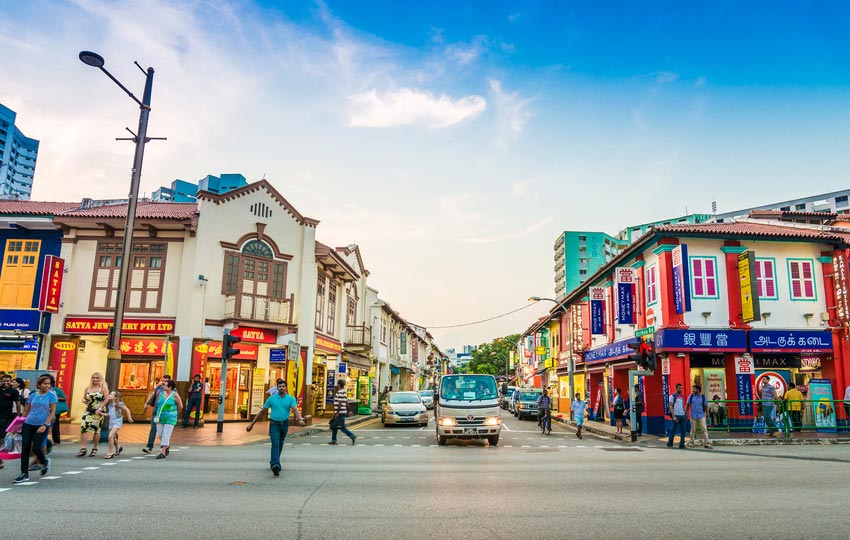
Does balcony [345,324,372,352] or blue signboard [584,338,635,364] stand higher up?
balcony [345,324,372,352]

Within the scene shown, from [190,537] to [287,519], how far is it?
1.18 m

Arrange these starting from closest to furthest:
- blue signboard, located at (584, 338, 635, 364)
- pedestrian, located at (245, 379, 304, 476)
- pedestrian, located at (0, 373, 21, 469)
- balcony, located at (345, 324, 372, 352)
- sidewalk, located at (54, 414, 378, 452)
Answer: pedestrian, located at (245, 379, 304, 476)
pedestrian, located at (0, 373, 21, 469)
sidewalk, located at (54, 414, 378, 452)
blue signboard, located at (584, 338, 635, 364)
balcony, located at (345, 324, 372, 352)

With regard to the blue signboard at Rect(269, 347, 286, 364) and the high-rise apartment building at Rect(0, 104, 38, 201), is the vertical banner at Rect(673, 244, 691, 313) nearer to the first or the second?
the blue signboard at Rect(269, 347, 286, 364)

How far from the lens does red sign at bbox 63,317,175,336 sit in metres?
24.5

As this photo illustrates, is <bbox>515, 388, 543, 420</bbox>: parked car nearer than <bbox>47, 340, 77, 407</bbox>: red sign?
No

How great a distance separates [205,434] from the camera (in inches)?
774

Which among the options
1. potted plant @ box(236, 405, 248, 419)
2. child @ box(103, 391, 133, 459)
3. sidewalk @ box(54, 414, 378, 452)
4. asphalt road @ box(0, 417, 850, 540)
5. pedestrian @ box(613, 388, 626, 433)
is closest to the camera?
asphalt road @ box(0, 417, 850, 540)

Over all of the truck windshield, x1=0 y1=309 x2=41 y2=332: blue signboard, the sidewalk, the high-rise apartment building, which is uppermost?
the high-rise apartment building

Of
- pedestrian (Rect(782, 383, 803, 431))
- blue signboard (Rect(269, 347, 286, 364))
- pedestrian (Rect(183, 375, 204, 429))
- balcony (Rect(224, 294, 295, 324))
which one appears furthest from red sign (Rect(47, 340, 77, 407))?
pedestrian (Rect(782, 383, 803, 431))

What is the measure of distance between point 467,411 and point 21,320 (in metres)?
18.8

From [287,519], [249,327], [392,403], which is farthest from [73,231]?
[287,519]

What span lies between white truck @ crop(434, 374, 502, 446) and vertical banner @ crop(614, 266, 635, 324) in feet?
30.1

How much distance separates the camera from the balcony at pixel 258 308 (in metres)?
25.2

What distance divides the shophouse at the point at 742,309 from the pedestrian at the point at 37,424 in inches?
754
